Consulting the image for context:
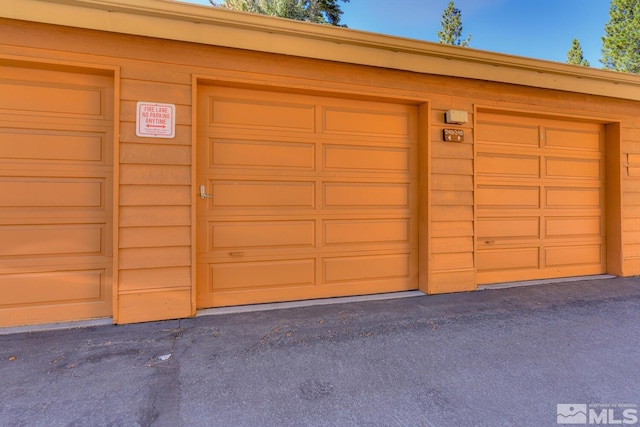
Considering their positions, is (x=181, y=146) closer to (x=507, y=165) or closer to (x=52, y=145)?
(x=52, y=145)

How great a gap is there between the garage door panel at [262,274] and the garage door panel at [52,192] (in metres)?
1.20

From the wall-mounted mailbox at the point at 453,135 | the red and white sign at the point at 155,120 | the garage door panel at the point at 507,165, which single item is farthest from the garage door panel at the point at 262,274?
the garage door panel at the point at 507,165

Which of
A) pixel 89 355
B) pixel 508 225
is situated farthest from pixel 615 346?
pixel 89 355

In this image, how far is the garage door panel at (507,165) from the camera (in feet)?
12.6

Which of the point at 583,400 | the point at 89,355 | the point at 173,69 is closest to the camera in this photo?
the point at 583,400

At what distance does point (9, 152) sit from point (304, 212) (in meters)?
2.57

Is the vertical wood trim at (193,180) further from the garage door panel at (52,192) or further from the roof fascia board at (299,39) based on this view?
the garage door panel at (52,192)

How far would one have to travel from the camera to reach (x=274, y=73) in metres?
3.05

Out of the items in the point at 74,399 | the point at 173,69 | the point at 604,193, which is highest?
the point at 173,69

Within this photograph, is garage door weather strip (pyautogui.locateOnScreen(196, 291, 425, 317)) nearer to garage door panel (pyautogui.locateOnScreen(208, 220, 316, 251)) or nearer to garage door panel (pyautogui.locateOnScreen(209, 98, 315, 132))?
garage door panel (pyautogui.locateOnScreen(208, 220, 316, 251))

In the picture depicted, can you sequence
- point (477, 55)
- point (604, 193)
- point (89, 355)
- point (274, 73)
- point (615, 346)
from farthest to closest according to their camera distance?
point (604, 193) < point (477, 55) < point (274, 73) < point (615, 346) < point (89, 355)

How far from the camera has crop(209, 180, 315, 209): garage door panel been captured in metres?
3.08

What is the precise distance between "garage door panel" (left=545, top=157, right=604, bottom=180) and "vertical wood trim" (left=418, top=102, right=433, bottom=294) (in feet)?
6.23

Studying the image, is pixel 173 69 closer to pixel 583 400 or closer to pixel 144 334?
pixel 144 334
